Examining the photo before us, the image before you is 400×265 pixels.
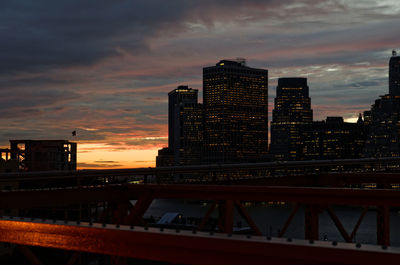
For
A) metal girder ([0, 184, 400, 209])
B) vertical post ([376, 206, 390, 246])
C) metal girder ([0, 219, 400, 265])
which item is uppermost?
metal girder ([0, 219, 400, 265])

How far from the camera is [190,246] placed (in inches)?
107

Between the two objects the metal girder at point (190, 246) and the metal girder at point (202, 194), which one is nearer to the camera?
the metal girder at point (190, 246)

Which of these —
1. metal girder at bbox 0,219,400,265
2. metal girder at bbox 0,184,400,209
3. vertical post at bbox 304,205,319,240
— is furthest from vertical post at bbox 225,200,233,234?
metal girder at bbox 0,219,400,265

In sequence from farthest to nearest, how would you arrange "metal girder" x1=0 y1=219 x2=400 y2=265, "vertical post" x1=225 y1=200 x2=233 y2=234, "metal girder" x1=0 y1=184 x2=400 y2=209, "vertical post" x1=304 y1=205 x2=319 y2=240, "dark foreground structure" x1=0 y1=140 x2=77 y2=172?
"dark foreground structure" x1=0 y1=140 x2=77 y2=172, "vertical post" x1=304 y1=205 x2=319 y2=240, "vertical post" x1=225 y1=200 x2=233 y2=234, "metal girder" x1=0 y1=184 x2=400 y2=209, "metal girder" x1=0 y1=219 x2=400 y2=265

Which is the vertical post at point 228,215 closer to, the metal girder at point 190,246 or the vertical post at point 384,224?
the vertical post at point 384,224

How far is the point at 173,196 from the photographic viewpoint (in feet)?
31.2

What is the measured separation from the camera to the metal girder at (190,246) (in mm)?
2424

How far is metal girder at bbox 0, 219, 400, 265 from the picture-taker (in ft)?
7.95

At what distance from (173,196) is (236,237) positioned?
22.4 ft

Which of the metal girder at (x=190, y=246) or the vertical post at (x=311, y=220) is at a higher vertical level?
the metal girder at (x=190, y=246)

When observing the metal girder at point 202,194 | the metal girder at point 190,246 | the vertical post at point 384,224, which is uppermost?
the metal girder at point 190,246

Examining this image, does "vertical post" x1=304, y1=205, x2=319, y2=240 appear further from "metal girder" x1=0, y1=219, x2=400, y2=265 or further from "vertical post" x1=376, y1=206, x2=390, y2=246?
"metal girder" x1=0, y1=219, x2=400, y2=265

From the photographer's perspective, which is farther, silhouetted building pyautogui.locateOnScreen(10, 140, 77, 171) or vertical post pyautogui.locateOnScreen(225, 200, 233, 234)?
silhouetted building pyautogui.locateOnScreen(10, 140, 77, 171)

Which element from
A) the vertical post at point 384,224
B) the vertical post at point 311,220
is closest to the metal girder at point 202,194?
the vertical post at point 311,220
